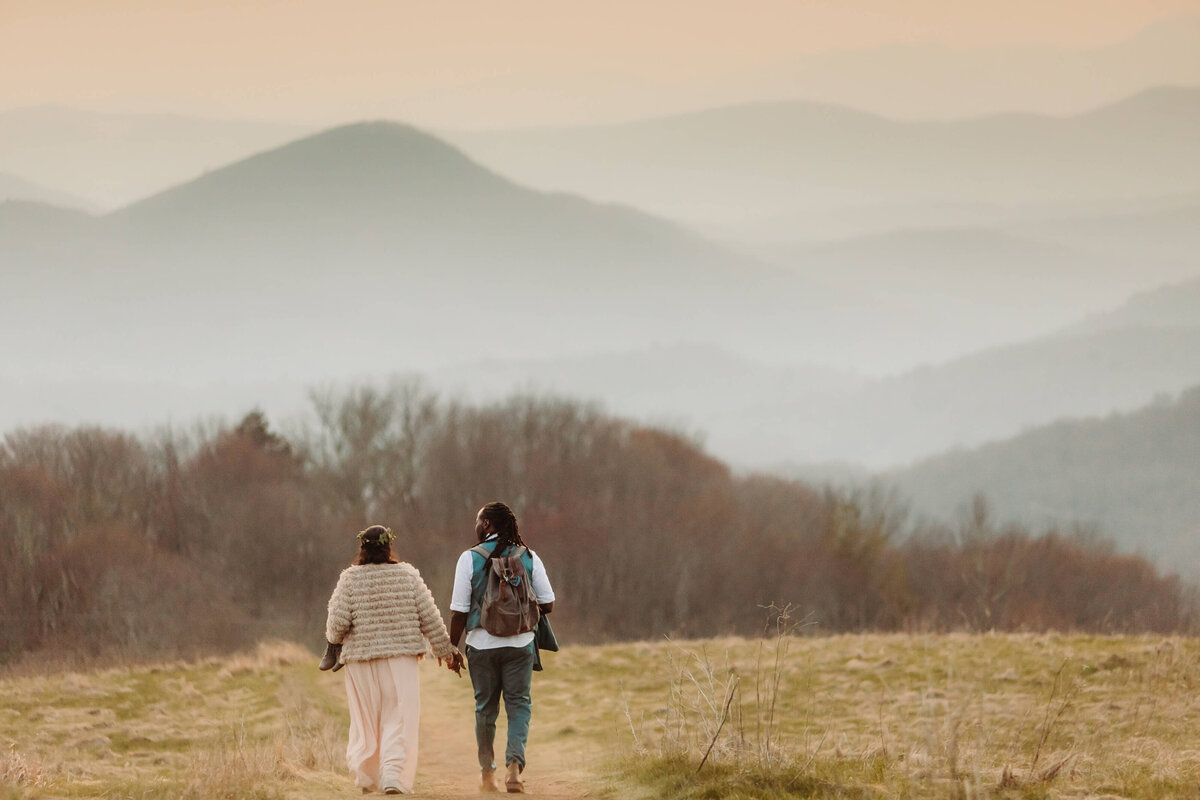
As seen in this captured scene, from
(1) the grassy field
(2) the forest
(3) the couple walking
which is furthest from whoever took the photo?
(2) the forest

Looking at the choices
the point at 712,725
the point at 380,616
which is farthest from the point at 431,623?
the point at 712,725

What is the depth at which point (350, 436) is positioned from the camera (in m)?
89.4

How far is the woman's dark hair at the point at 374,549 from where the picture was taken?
34.9ft

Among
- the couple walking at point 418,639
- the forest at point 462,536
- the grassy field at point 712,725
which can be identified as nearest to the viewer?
the grassy field at point 712,725

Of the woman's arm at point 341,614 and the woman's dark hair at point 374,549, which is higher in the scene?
the woman's dark hair at point 374,549

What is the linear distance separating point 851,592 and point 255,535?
3560cm

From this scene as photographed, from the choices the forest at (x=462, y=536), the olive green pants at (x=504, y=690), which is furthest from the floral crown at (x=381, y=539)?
the forest at (x=462, y=536)

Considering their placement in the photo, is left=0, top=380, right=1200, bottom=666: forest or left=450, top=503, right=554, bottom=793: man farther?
left=0, top=380, right=1200, bottom=666: forest

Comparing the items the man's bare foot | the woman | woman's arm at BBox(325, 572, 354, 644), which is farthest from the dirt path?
woman's arm at BBox(325, 572, 354, 644)

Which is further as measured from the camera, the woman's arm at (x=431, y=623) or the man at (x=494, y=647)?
the woman's arm at (x=431, y=623)

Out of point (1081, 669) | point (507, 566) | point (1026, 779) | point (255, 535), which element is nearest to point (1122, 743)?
point (1026, 779)

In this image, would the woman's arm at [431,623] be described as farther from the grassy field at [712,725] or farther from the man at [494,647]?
the grassy field at [712,725]

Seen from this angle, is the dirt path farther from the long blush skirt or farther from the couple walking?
the couple walking

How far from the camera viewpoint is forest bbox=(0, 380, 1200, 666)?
58.5 metres
